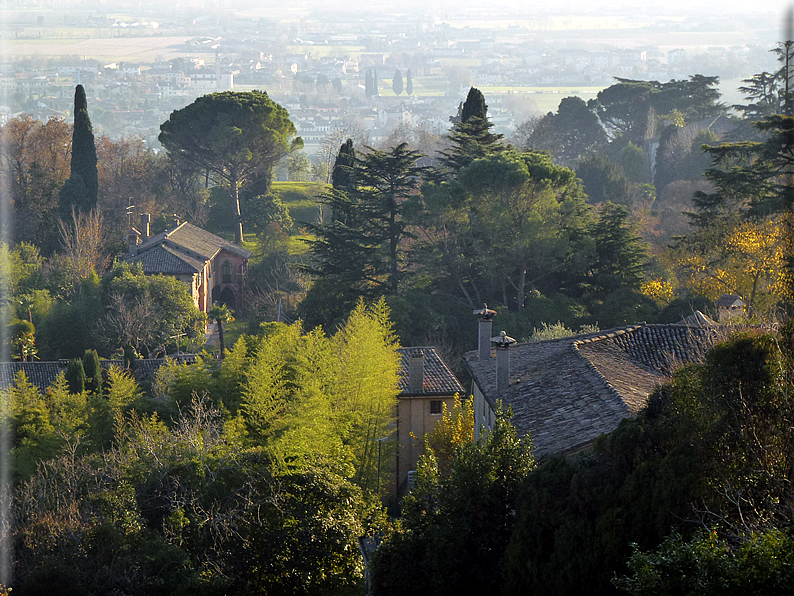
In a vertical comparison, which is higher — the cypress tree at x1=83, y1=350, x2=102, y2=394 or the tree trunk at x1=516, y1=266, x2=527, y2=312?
the tree trunk at x1=516, y1=266, x2=527, y2=312

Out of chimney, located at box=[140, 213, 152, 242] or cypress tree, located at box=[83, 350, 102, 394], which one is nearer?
cypress tree, located at box=[83, 350, 102, 394]

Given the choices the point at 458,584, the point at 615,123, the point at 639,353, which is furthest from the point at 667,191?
the point at 458,584

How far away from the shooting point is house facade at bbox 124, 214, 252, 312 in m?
42.0

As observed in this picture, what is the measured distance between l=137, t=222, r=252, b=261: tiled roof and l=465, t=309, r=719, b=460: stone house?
84.3 feet

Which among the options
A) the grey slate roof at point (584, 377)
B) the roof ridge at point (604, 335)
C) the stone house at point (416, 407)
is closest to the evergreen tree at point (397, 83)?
the stone house at point (416, 407)

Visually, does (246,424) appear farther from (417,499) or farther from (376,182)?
(376,182)

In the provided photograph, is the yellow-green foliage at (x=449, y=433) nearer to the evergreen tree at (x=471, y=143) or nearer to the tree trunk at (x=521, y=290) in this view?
the tree trunk at (x=521, y=290)

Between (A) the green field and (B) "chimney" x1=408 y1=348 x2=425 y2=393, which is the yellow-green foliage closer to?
(B) "chimney" x1=408 y1=348 x2=425 y2=393

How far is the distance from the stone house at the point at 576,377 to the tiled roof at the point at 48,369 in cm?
1223

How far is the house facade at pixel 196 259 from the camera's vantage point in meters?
42.0

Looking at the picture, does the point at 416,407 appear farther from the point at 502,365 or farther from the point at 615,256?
the point at 615,256

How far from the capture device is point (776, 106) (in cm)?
5209

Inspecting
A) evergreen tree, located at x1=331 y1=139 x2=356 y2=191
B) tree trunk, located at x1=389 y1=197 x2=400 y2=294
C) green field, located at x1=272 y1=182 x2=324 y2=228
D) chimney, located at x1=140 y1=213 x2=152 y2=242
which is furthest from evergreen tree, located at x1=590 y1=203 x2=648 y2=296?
green field, located at x1=272 y1=182 x2=324 y2=228

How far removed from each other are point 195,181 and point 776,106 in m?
33.6
